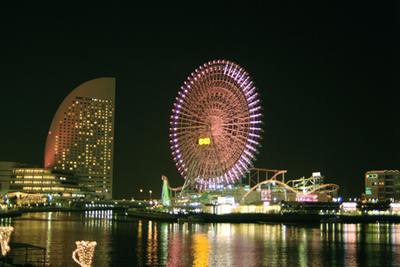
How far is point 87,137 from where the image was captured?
181m

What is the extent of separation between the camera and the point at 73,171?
167750 mm

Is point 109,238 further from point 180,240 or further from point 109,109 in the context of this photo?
point 109,109

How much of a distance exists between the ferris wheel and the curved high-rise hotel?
107399 mm

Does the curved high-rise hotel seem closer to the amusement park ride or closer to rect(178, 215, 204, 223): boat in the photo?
rect(178, 215, 204, 223): boat

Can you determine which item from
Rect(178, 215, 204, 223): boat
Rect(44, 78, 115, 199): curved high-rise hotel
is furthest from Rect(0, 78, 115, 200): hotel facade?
Rect(178, 215, 204, 223): boat

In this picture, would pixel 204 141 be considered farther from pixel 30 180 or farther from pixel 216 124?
pixel 30 180

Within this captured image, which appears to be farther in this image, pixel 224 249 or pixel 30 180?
pixel 30 180

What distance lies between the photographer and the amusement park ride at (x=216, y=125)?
63156 millimetres

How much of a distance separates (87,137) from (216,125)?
4894 inches

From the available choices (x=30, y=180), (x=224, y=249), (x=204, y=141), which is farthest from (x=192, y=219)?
(x=30, y=180)

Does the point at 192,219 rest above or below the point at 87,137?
below

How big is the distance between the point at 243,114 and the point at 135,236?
23744 millimetres

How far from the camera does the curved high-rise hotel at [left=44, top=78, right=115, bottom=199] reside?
6845 inches

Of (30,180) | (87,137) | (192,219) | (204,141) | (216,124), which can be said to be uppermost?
(87,137)
